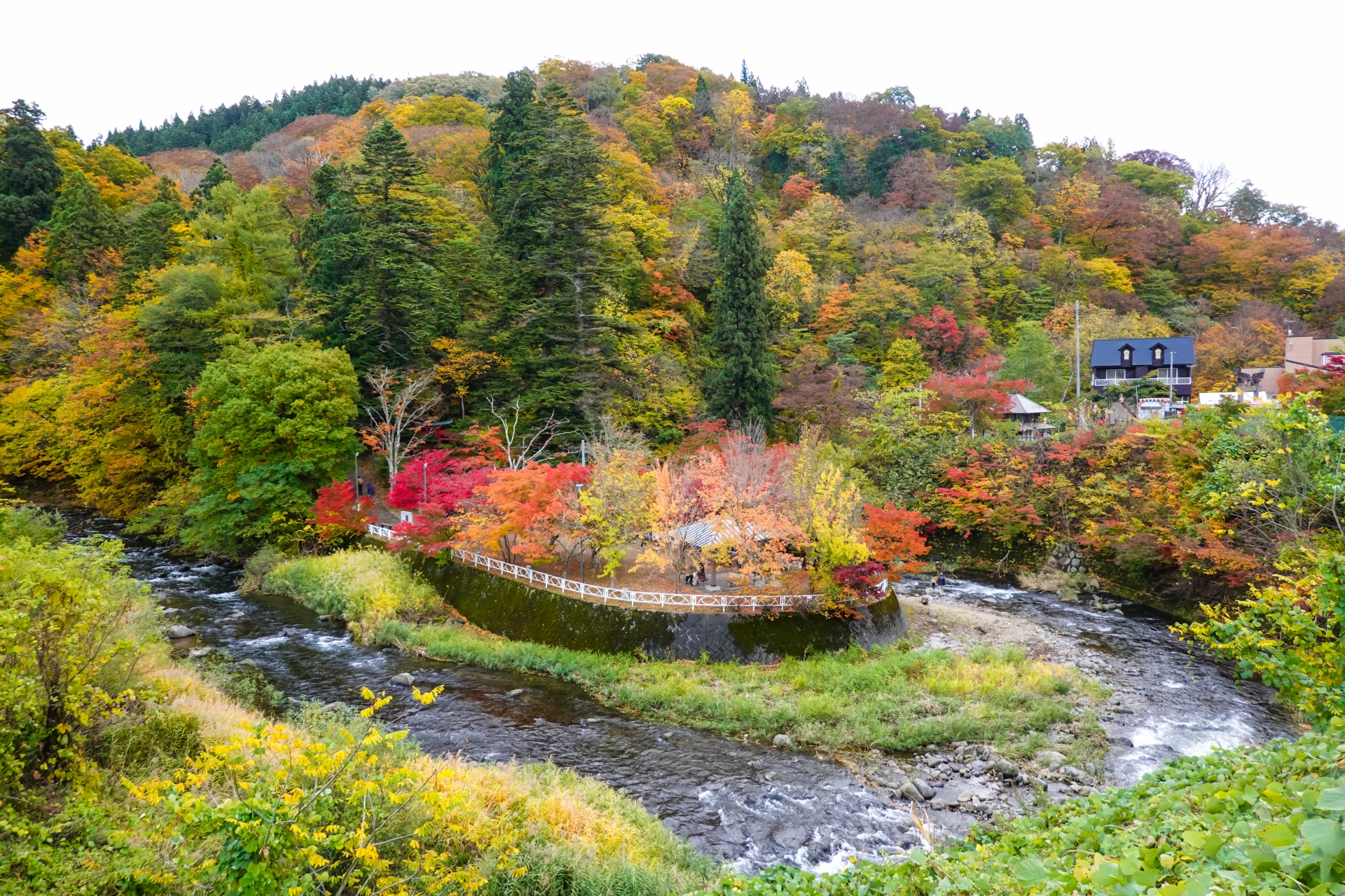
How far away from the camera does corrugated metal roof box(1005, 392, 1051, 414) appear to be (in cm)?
3300

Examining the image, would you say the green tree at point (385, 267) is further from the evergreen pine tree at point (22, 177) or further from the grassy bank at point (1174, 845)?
the grassy bank at point (1174, 845)

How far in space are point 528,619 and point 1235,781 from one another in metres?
16.4

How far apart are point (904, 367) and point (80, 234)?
4452 cm

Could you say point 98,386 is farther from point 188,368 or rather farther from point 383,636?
point 383,636

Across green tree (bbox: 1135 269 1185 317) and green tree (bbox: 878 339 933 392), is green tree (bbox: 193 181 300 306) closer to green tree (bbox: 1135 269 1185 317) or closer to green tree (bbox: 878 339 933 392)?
green tree (bbox: 878 339 933 392)

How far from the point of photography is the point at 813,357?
33062 millimetres

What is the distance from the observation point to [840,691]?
1532 centimetres

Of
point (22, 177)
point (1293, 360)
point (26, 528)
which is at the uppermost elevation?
point (22, 177)

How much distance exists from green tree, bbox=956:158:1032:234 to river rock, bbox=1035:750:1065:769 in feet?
146

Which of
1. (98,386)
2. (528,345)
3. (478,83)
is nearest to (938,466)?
(528,345)

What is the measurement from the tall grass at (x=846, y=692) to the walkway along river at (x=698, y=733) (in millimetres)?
602

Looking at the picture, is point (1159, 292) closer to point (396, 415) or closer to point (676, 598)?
point (676, 598)

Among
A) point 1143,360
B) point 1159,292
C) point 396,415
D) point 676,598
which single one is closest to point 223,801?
point 676,598

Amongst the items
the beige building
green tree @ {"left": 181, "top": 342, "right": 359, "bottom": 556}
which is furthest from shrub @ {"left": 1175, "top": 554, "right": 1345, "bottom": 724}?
the beige building
